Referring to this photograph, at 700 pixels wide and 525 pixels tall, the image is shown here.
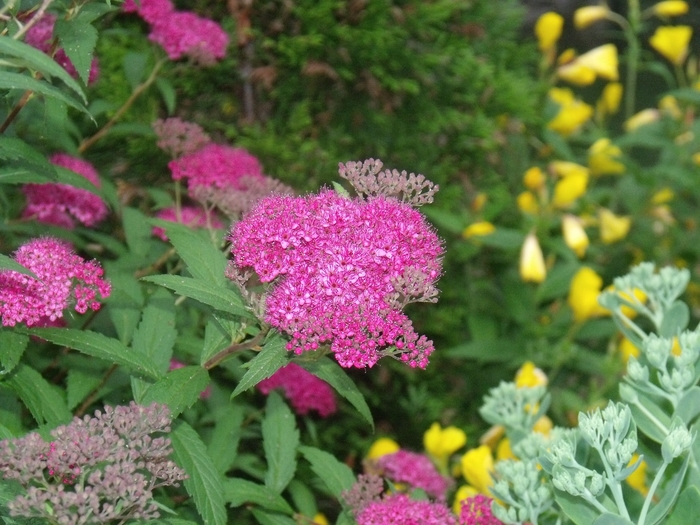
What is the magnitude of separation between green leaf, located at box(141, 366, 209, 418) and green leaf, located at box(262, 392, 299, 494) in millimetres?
250

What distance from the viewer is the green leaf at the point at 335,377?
852 mm

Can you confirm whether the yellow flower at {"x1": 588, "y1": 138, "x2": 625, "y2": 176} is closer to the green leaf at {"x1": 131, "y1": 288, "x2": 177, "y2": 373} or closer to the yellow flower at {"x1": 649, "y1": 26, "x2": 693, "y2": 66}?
the yellow flower at {"x1": 649, "y1": 26, "x2": 693, "y2": 66}

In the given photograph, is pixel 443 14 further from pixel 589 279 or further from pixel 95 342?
pixel 95 342

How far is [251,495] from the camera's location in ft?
3.36

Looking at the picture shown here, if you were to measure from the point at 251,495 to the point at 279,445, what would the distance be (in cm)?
13

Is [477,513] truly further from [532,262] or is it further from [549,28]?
[549,28]

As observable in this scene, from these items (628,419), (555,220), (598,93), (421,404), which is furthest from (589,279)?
(598,93)

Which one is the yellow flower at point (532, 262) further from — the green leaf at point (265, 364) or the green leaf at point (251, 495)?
the green leaf at point (265, 364)

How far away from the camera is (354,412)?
83.0 inches

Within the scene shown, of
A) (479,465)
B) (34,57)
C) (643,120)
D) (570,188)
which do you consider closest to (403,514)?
(479,465)

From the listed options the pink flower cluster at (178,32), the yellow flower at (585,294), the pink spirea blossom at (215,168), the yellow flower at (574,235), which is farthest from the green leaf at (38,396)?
the yellow flower at (574,235)

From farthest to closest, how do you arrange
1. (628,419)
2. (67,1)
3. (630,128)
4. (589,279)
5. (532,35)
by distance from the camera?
(532,35)
(630,128)
(589,279)
(67,1)
(628,419)

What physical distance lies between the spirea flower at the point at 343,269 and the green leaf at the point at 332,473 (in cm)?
30

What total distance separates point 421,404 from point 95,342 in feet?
4.53
